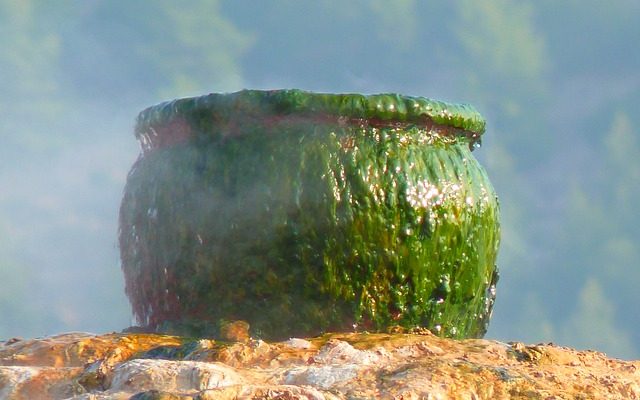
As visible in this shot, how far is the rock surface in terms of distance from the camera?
14.4ft

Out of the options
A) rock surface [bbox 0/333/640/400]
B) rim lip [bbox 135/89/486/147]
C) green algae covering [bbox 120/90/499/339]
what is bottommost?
rock surface [bbox 0/333/640/400]

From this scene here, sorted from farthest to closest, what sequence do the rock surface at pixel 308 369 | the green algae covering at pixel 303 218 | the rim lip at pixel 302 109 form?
the rim lip at pixel 302 109, the green algae covering at pixel 303 218, the rock surface at pixel 308 369

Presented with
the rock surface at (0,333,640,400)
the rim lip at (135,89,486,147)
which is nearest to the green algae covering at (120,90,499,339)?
the rim lip at (135,89,486,147)

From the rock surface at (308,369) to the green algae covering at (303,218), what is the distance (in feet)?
1.73

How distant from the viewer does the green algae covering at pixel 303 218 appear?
19.9 ft

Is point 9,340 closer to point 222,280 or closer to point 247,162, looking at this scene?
point 222,280

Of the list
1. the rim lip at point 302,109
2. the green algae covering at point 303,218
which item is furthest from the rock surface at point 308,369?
the rim lip at point 302,109

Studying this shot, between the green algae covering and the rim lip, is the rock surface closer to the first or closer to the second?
the green algae covering

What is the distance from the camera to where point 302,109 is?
621cm

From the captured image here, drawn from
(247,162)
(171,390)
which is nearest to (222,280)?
(247,162)

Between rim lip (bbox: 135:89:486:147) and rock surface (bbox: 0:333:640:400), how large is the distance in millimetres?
1391

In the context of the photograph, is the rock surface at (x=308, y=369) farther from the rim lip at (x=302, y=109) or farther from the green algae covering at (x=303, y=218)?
the rim lip at (x=302, y=109)

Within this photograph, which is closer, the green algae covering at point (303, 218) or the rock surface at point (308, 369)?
the rock surface at point (308, 369)

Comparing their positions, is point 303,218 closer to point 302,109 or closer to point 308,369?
point 302,109
